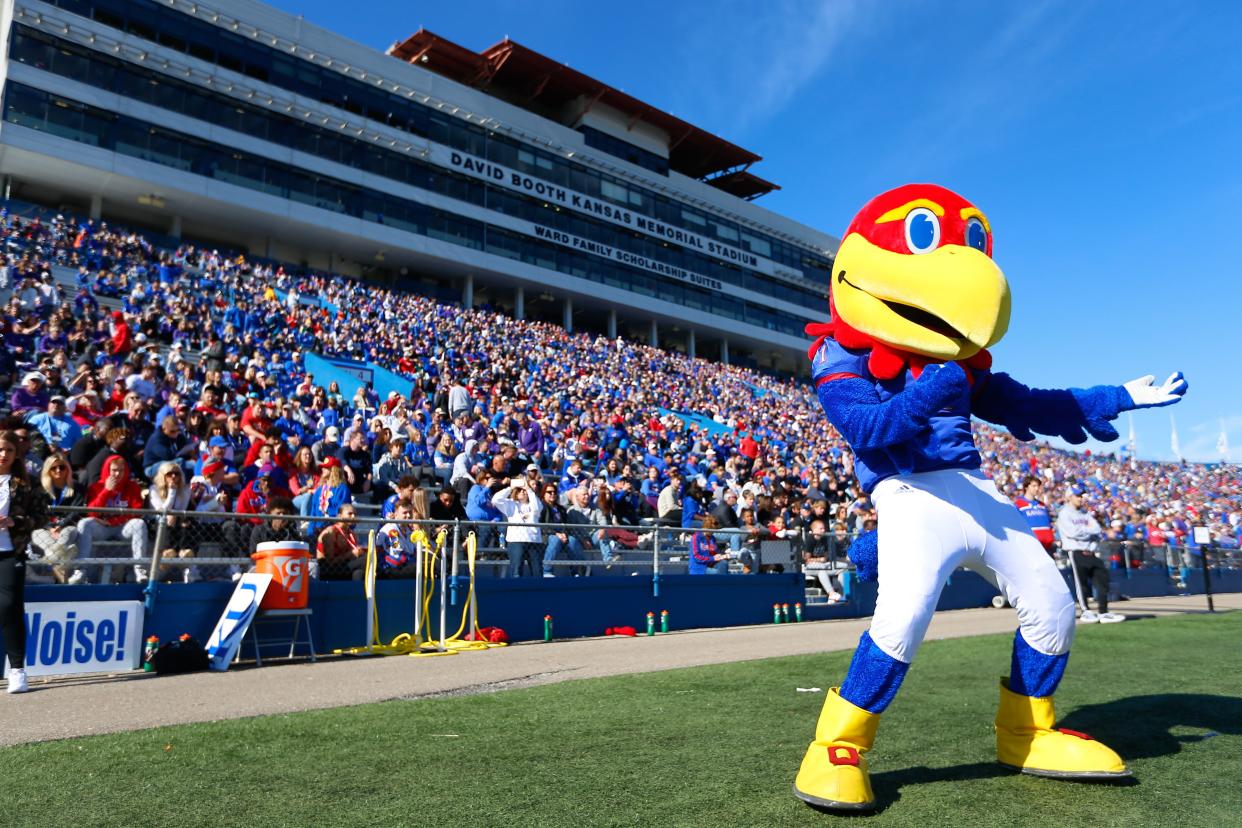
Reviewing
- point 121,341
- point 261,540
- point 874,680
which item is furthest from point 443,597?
point 121,341

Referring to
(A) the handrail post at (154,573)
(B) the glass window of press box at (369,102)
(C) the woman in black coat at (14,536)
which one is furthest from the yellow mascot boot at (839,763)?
(B) the glass window of press box at (369,102)

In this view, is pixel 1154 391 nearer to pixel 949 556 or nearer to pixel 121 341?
pixel 949 556

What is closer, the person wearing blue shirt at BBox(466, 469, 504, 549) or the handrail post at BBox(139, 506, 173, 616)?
the handrail post at BBox(139, 506, 173, 616)

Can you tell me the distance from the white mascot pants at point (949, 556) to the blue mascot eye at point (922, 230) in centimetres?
89

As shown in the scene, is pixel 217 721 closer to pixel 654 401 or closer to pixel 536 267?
pixel 654 401

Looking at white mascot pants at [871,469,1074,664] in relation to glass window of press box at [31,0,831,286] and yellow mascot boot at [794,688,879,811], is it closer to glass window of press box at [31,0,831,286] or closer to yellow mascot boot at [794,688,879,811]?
yellow mascot boot at [794,688,879,811]

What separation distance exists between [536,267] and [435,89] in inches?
343

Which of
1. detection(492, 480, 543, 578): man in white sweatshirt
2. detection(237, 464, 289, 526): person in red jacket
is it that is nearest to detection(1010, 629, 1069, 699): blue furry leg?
detection(492, 480, 543, 578): man in white sweatshirt

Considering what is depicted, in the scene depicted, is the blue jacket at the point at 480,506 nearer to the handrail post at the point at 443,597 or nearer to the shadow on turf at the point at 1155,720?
the handrail post at the point at 443,597

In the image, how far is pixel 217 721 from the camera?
491 centimetres

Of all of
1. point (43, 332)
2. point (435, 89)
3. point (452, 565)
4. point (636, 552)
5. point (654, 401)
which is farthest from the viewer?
point (435, 89)

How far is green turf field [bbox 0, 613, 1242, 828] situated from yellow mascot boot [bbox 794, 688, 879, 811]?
7 centimetres

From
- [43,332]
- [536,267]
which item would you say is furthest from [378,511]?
[536,267]

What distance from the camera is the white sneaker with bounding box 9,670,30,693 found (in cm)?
616
